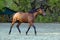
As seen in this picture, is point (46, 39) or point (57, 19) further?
point (57, 19)

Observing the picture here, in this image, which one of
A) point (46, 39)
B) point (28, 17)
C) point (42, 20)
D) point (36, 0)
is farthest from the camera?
point (36, 0)

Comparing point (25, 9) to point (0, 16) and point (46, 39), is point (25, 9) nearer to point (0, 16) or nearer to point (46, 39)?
point (0, 16)

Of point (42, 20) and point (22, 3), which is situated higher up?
point (22, 3)

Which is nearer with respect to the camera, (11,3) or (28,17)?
(28,17)

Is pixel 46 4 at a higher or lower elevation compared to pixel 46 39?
higher

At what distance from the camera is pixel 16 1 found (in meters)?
34.2

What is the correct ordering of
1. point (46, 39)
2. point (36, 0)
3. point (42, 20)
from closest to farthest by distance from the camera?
point (46, 39)
point (42, 20)
point (36, 0)

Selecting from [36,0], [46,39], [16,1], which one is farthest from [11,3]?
[46,39]

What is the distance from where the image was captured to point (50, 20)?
1280 inches

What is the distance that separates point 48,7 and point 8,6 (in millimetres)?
4963

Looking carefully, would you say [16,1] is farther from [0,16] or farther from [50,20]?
[50,20]

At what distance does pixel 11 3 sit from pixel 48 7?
175 inches

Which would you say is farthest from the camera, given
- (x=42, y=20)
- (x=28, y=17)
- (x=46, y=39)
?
(x=42, y=20)

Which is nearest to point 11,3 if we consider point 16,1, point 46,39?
point 16,1
